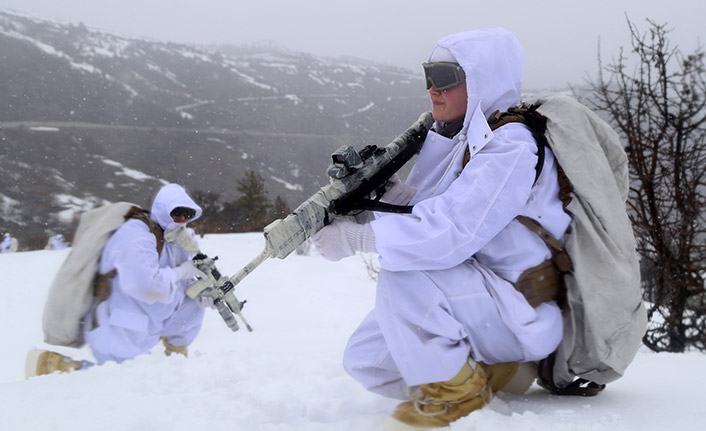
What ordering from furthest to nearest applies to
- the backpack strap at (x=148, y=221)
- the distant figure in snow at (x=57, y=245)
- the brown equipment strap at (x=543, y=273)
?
the distant figure in snow at (x=57, y=245) → the backpack strap at (x=148, y=221) → the brown equipment strap at (x=543, y=273)

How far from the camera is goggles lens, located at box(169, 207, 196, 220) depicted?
4785mm

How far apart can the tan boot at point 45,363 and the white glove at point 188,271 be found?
1221 millimetres

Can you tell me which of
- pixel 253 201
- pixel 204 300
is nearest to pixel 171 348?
pixel 204 300

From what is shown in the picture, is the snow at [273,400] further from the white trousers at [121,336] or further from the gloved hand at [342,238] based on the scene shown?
the gloved hand at [342,238]

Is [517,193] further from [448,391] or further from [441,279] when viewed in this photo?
[448,391]

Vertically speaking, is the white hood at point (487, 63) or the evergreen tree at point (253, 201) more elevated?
the white hood at point (487, 63)

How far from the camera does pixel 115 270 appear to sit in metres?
4.13

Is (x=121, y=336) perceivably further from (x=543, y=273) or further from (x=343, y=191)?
(x=543, y=273)

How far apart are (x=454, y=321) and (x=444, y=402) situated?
0.28 m

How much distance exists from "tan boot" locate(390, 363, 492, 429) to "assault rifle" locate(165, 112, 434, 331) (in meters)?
0.70

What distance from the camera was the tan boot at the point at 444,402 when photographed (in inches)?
66.1

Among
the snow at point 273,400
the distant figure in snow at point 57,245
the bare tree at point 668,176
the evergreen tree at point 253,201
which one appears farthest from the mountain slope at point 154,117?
the snow at point 273,400

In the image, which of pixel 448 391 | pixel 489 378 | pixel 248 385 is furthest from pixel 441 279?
pixel 248 385

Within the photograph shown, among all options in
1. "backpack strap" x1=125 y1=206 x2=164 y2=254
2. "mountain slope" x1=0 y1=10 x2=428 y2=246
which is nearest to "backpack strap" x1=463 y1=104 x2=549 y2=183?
"backpack strap" x1=125 y1=206 x2=164 y2=254
